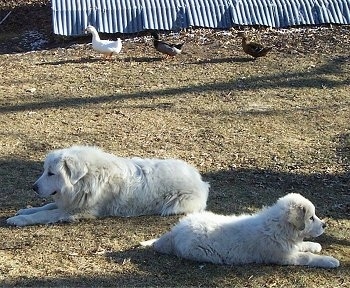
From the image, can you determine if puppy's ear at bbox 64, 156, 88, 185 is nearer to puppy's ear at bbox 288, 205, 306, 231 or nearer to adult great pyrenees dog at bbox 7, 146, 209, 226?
adult great pyrenees dog at bbox 7, 146, 209, 226

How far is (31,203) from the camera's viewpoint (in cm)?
737

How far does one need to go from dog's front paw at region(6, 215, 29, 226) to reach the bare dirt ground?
0.28 ft

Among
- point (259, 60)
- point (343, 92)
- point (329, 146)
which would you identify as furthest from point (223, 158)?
point (259, 60)

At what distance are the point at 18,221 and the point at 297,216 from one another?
2.71 m

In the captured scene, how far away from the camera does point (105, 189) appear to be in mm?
6914

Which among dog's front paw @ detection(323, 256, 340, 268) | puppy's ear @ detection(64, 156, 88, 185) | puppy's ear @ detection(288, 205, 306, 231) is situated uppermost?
puppy's ear @ detection(64, 156, 88, 185)

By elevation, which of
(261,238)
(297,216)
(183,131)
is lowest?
(183,131)

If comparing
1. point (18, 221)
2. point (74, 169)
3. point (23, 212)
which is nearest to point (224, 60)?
point (74, 169)

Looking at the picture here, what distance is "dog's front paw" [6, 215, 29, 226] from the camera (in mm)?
6637

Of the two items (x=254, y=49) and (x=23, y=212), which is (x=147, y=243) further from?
(x=254, y=49)

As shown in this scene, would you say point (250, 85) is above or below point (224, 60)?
below

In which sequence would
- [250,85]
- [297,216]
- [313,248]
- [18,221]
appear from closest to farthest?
[297,216], [313,248], [18,221], [250,85]

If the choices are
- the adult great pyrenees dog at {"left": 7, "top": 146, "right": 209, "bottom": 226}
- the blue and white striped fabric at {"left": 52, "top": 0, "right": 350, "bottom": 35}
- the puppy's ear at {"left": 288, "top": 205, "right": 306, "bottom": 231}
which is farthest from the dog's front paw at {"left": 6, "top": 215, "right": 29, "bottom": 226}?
the blue and white striped fabric at {"left": 52, "top": 0, "right": 350, "bottom": 35}

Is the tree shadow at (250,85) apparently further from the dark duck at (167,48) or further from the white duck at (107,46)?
the white duck at (107,46)
